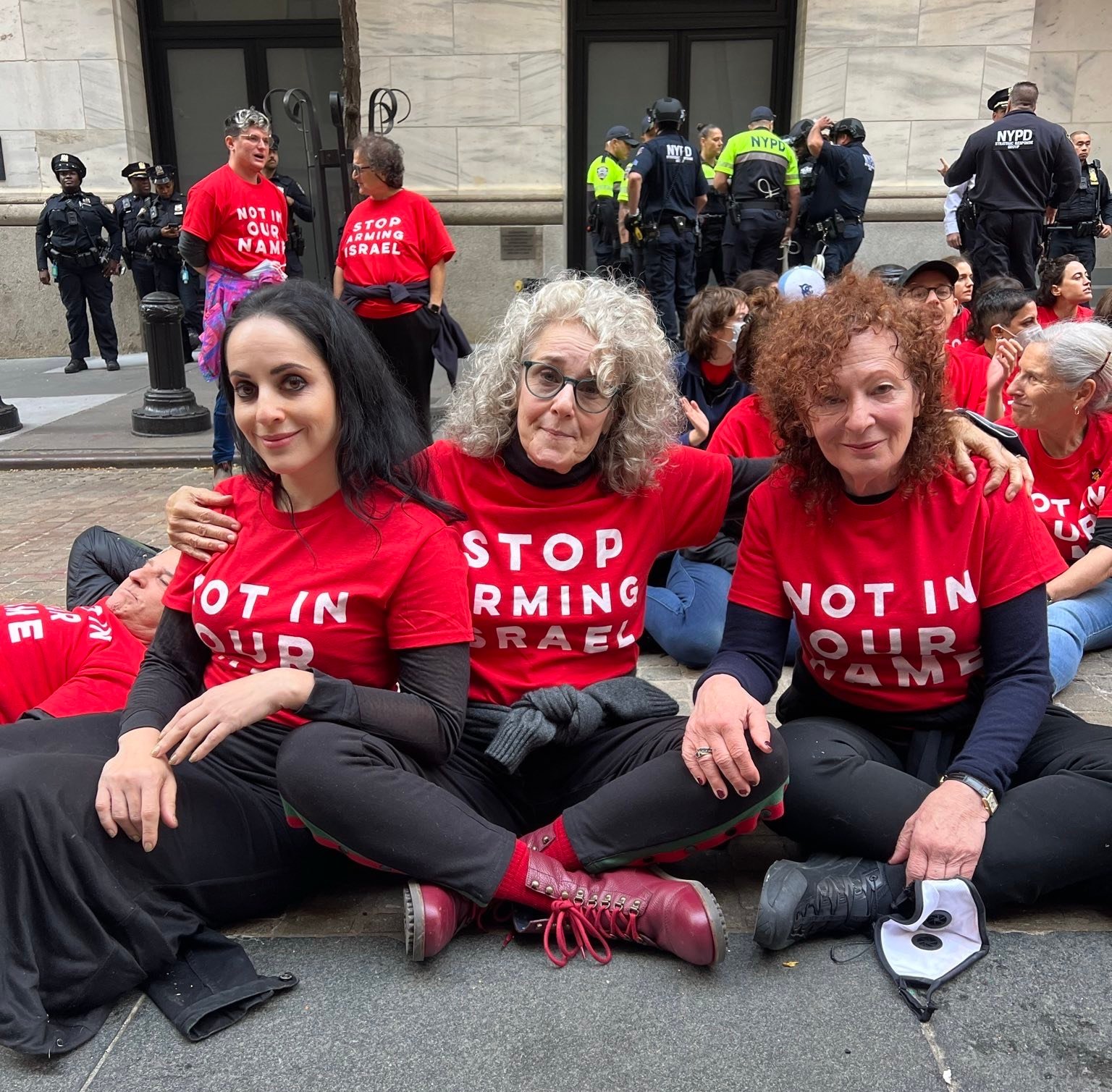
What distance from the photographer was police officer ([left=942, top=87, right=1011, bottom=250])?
8.12m

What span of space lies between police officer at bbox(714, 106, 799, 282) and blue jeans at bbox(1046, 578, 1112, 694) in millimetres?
5903

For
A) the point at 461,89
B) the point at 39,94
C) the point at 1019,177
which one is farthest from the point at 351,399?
the point at 39,94

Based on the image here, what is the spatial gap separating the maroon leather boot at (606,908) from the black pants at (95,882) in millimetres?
551

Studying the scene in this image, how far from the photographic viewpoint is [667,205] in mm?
8836

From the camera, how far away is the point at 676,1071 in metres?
1.81

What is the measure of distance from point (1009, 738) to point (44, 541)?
4.80 meters

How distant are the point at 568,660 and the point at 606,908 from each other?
548mm

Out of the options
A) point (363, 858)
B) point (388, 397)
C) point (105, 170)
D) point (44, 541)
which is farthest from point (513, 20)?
point (363, 858)

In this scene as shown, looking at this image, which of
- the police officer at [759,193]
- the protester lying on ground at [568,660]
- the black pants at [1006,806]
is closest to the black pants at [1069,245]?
the police officer at [759,193]

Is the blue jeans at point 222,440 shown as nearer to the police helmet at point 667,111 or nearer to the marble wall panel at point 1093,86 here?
the police helmet at point 667,111

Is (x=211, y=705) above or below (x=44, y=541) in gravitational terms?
above

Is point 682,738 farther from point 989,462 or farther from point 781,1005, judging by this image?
point 989,462

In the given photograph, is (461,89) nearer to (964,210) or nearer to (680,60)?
(680,60)

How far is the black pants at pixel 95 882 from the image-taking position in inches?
72.1
